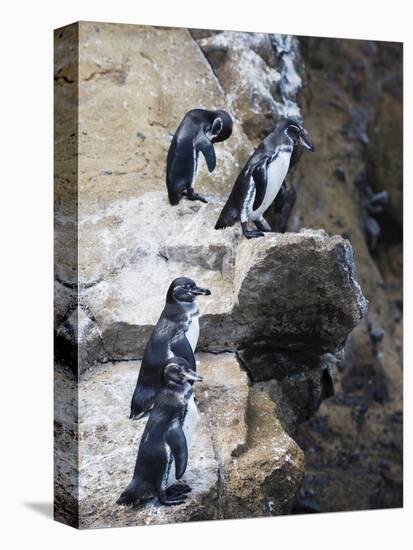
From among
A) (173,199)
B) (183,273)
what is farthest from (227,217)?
(183,273)

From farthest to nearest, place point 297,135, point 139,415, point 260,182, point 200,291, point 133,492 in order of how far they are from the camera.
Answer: point 297,135 < point 260,182 < point 200,291 < point 139,415 < point 133,492

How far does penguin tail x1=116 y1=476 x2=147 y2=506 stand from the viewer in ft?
21.1

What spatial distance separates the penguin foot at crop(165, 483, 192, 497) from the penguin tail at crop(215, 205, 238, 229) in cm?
162

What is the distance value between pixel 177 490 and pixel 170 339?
2.90 feet

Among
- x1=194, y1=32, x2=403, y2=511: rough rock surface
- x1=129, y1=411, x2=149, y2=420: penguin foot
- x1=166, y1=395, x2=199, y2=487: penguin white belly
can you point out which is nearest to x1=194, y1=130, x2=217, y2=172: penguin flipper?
x1=194, y1=32, x2=403, y2=511: rough rock surface

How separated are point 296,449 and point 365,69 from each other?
4542mm

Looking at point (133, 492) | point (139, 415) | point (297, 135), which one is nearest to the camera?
point (133, 492)

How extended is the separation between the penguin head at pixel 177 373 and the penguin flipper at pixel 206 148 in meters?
1.28

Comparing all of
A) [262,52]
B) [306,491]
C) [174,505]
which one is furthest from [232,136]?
[306,491]

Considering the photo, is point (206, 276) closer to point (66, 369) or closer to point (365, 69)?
point (66, 369)

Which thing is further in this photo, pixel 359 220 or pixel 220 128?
pixel 359 220

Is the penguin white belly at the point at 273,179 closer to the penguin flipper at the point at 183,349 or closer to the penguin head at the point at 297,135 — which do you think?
the penguin head at the point at 297,135

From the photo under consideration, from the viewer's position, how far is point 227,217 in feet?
23.2

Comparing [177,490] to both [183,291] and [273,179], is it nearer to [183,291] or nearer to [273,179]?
[183,291]
